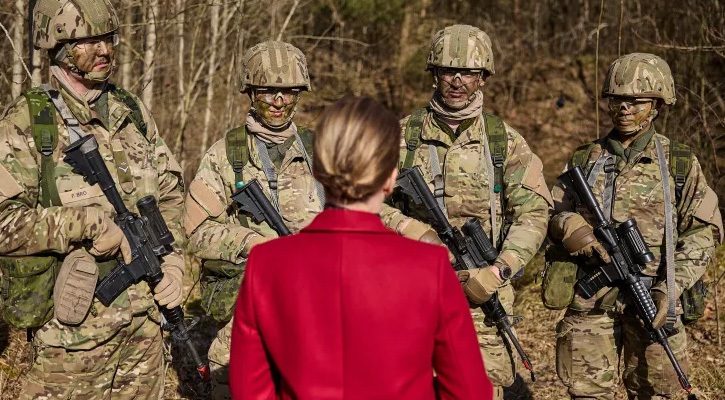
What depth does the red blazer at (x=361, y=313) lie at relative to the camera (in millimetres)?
2172

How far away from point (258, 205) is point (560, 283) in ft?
6.23

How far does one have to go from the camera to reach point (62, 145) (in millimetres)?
3795

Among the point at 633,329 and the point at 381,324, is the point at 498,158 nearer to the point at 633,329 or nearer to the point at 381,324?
the point at 633,329

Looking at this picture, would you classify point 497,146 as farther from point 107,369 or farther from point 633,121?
point 107,369

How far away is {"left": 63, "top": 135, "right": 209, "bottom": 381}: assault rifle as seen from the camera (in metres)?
3.78

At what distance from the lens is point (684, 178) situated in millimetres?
4902

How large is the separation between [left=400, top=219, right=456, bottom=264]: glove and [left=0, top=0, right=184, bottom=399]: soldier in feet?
4.09

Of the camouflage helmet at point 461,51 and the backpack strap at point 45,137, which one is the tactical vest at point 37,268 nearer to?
the backpack strap at point 45,137

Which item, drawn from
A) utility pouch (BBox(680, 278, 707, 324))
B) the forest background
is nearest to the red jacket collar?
utility pouch (BBox(680, 278, 707, 324))

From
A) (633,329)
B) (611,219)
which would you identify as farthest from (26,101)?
(633,329)

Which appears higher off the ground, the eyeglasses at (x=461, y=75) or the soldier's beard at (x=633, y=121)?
the eyeglasses at (x=461, y=75)

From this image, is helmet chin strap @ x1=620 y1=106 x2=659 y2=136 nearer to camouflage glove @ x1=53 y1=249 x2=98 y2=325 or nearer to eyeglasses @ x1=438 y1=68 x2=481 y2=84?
eyeglasses @ x1=438 y1=68 x2=481 y2=84

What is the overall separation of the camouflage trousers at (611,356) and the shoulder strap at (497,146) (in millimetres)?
1060

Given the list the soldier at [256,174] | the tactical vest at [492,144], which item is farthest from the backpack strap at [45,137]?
the tactical vest at [492,144]
